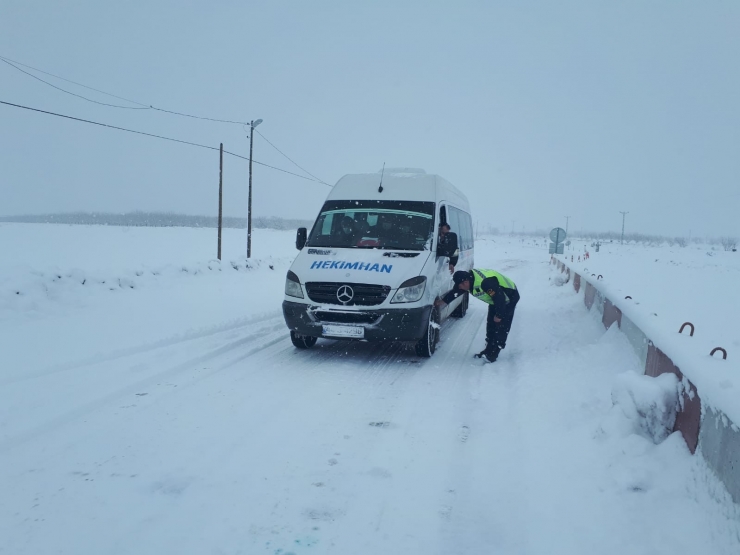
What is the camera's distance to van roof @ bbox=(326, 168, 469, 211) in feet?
26.1

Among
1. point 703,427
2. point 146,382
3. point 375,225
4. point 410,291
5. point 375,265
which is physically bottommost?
point 146,382

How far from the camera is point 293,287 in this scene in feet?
22.3

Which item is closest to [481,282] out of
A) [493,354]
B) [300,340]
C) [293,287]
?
[493,354]

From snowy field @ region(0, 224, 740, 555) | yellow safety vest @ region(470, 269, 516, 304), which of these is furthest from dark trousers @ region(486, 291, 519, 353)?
snowy field @ region(0, 224, 740, 555)

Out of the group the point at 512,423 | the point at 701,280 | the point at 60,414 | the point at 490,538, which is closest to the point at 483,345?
the point at 512,423

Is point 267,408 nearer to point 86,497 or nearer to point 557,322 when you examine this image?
point 86,497

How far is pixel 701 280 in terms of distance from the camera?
2355 centimetres

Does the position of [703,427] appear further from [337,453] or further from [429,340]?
[429,340]

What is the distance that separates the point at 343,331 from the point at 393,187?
2.81 m

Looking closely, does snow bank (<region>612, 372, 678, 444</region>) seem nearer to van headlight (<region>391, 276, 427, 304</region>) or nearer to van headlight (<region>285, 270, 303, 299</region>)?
van headlight (<region>391, 276, 427, 304</region>)

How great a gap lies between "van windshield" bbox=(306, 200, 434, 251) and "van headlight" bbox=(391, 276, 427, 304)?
31.4 inches

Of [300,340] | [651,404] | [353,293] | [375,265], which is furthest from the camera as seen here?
[300,340]

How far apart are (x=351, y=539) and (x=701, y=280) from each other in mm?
26047

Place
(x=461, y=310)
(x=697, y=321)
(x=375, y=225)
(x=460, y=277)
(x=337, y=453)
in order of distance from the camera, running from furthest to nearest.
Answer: (x=697, y=321) < (x=461, y=310) < (x=375, y=225) < (x=460, y=277) < (x=337, y=453)
